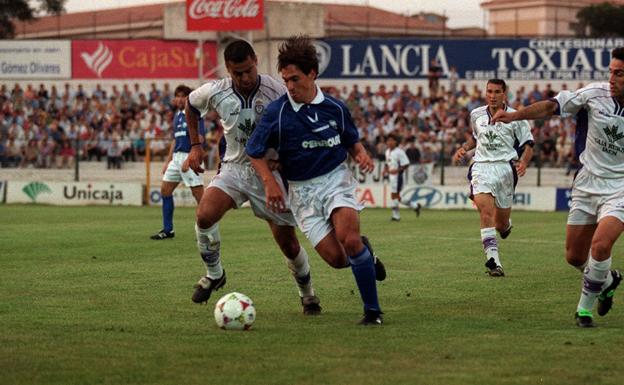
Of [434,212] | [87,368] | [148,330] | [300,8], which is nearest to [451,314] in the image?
[148,330]

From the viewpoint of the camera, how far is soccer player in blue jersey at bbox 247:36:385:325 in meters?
9.27

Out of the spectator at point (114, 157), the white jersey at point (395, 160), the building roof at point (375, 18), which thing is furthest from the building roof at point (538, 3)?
the white jersey at point (395, 160)

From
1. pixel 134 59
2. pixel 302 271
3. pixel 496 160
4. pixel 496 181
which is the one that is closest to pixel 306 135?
pixel 302 271

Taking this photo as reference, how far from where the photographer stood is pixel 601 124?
956 cm

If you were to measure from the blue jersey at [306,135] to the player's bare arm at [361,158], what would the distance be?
5 cm

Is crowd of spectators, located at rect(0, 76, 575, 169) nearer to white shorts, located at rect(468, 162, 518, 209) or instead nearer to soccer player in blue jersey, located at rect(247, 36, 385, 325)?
white shorts, located at rect(468, 162, 518, 209)

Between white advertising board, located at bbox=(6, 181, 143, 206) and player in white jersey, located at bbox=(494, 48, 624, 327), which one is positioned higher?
player in white jersey, located at bbox=(494, 48, 624, 327)

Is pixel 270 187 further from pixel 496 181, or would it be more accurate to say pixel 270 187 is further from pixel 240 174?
pixel 496 181

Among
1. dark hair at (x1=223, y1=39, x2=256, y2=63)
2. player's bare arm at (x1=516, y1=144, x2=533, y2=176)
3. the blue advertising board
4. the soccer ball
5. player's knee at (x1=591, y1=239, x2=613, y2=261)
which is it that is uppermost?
the blue advertising board

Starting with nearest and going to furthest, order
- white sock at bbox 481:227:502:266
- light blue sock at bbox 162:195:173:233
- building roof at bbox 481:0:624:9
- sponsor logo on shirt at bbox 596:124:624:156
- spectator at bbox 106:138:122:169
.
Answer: sponsor logo on shirt at bbox 596:124:624:156 < white sock at bbox 481:227:502:266 < light blue sock at bbox 162:195:173:233 < spectator at bbox 106:138:122:169 < building roof at bbox 481:0:624:9

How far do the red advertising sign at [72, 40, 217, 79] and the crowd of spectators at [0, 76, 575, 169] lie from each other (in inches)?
109

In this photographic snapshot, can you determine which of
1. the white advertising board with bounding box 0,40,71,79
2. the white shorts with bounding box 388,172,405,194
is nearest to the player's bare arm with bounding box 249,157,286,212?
the white shorts with bounding box 388,172,405,194

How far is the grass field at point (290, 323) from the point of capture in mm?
7309

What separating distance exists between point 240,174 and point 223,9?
33134 mm
